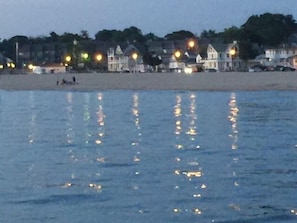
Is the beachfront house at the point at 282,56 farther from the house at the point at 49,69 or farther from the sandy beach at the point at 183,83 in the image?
the sandy beach at the point at 183,83

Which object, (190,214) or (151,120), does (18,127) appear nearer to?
(151,120)

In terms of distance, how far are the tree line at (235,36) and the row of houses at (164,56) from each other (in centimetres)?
144

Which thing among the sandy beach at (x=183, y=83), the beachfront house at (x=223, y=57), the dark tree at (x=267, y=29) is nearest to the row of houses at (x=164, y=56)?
the beachfront house at (x=223, y=57)

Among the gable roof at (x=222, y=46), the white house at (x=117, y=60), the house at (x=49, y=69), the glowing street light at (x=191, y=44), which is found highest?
the glowing street light at (x=191, y=44)

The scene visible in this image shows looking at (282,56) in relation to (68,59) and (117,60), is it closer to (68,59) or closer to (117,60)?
(117,60)

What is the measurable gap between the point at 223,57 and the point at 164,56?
1843 cm

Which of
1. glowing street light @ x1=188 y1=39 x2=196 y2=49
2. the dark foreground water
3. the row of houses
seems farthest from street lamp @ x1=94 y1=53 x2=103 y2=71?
the dark foreground water

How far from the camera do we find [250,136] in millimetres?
22266

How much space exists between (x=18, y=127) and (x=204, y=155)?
10498 millimetres

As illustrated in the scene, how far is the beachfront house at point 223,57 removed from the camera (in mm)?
100856

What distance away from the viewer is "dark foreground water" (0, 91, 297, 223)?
11.9m

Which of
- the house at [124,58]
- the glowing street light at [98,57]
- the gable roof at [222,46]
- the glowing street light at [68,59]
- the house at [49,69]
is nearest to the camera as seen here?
the gable roof at [222,46]

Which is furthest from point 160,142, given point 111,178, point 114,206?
point 114,206

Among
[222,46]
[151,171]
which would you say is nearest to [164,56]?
[222,46]
